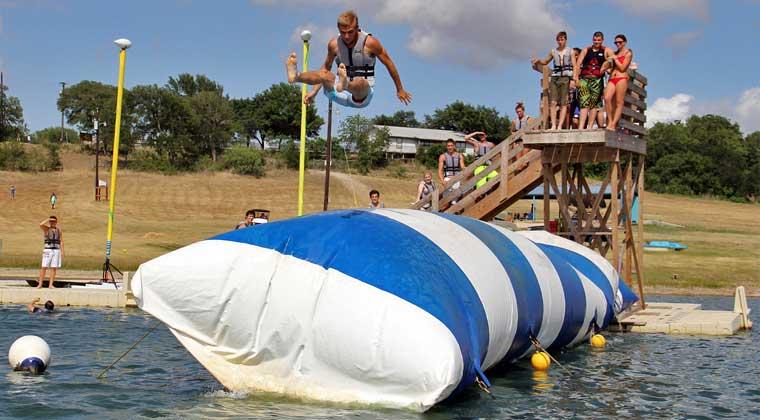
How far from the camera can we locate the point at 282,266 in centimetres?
1077

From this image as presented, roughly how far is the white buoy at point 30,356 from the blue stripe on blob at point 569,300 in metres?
7.94

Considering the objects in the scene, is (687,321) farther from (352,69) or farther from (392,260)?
(392,260)

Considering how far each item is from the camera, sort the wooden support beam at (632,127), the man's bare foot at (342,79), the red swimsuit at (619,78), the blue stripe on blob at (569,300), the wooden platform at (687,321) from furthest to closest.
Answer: the wooden support beam at (632,127) < the wooden platform at (687,321) < the red swimsuit at (619,78) < the blue stripe on blob at (569,300) < the man's bare foot at (342,79)

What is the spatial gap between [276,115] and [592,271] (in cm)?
9536

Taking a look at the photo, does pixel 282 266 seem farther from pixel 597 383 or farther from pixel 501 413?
pixel 597 383

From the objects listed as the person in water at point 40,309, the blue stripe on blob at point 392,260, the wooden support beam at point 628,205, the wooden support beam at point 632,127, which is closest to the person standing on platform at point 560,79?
the wooden support beam at point 632,127

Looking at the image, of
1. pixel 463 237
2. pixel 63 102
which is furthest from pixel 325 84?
pixel 63 102

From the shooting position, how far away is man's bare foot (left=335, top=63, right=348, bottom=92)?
484 inches

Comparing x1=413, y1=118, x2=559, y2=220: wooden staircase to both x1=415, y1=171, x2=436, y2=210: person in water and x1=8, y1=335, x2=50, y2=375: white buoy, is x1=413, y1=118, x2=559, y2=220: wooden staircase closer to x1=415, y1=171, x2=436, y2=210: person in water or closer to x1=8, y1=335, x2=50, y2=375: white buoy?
x1=415, y1=171, x2=436, y2=210: person in water

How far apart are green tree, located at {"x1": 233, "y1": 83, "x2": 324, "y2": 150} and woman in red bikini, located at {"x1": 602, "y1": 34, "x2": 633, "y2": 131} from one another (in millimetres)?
86945

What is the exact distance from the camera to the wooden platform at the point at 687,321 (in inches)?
773

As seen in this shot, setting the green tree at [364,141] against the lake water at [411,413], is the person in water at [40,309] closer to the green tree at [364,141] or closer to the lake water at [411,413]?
the lake water at [411,413]

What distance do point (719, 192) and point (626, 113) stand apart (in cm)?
7474

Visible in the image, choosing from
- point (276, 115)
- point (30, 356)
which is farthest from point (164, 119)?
point (30, 356)
